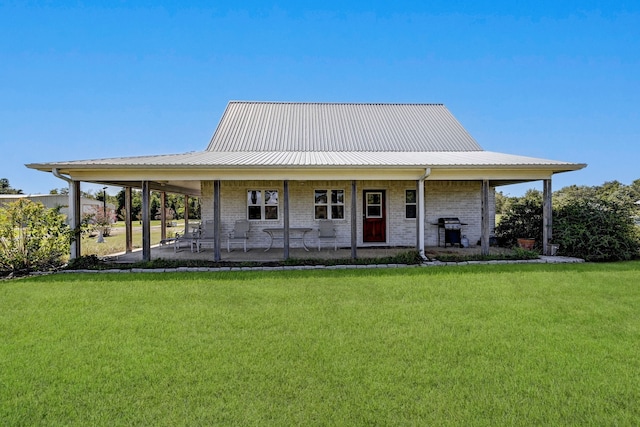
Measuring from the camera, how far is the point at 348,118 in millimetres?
17219

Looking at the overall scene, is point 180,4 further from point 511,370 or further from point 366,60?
point 511,370

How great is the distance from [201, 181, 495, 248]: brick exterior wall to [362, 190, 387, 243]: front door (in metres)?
0.17

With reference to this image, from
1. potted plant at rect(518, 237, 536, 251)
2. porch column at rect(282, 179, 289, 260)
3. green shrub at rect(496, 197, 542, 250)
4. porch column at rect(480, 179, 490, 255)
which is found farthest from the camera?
green shrub at rect(496, 197, 542, 250)

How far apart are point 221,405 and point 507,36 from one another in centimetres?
1801

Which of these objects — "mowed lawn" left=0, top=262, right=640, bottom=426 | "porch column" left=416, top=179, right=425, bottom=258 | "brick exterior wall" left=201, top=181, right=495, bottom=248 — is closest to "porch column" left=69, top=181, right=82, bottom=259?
"mowed lawn" left=0, top=262, right=640, bottom=426

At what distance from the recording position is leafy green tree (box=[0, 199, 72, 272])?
867 centimetres

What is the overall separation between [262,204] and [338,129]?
18.7 feet

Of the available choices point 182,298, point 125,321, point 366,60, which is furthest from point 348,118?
point 125,321

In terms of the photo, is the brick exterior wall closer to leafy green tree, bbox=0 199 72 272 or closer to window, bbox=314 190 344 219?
window, bbox=314 190 344 219

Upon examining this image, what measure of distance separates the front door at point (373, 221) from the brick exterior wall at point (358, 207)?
0.55ft

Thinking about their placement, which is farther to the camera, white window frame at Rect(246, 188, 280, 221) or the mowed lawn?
white window frame at Rect(246, 188, 280, 221)

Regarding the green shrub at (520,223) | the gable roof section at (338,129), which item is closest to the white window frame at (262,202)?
the gable roof section at (338,129)

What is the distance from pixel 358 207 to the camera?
13047mm

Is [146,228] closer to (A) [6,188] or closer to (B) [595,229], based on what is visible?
(B) [595,229]
